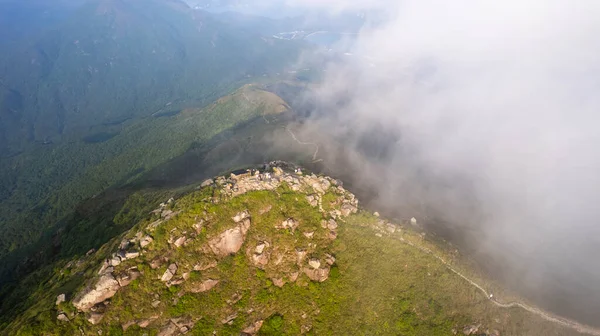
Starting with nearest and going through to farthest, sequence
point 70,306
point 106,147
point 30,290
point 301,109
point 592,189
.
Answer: point 70,306 < point 30,290 < point 592,189 < point 301,109 < point 106,147

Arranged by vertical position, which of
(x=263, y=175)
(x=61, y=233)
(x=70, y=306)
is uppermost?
(x=263, y=175)

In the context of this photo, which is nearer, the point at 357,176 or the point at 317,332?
the point at 317,332

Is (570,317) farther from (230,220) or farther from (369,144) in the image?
(369,144)

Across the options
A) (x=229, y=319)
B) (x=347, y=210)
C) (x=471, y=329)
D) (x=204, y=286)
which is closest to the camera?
(x=229, y=319)

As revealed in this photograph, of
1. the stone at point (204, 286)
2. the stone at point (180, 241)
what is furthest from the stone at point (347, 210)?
the stone at point (180, 241)

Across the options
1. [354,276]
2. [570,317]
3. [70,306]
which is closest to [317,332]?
[354,276]

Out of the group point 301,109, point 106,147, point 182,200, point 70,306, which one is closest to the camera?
point 70,306

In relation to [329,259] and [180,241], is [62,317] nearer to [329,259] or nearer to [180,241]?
[180,241]

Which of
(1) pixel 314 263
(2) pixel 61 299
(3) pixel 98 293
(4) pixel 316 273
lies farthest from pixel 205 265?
(2) pixel 61 299

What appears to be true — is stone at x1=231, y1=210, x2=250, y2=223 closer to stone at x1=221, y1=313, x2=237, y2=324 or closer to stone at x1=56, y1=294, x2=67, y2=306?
stone at x1=221, y1=313, x2=237, y2=324
